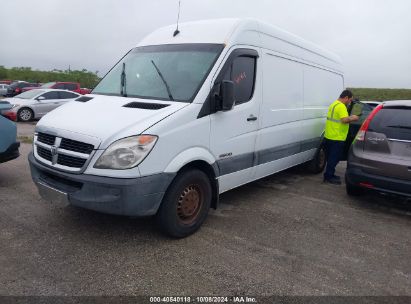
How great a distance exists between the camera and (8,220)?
14.0 ft

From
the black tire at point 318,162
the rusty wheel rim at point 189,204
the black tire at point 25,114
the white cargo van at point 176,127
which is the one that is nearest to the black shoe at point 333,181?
the black tire at point 318,162

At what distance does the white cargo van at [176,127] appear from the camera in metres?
3.42

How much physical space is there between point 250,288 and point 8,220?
9.86 feet

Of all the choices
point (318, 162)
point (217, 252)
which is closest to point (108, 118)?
point (217, 252)

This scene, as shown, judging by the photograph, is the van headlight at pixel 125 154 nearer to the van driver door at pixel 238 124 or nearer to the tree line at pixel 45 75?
the van driver door at pixel 238 124

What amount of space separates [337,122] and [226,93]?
3361 mm

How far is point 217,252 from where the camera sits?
3.71 meters

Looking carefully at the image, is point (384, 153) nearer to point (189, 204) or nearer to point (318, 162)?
point (318, 162)

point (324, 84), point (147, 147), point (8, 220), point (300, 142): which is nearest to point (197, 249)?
point (147, 147)

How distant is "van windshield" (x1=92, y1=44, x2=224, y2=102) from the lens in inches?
161

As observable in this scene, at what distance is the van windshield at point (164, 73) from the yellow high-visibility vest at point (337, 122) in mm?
3162

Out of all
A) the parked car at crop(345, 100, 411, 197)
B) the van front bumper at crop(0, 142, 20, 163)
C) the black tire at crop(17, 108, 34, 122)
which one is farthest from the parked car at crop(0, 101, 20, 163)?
the black tire at crop(17, 108, 34, 122)

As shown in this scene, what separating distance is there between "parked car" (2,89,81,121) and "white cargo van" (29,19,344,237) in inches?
454

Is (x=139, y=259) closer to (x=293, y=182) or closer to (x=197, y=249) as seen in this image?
(x=197, y=249)
